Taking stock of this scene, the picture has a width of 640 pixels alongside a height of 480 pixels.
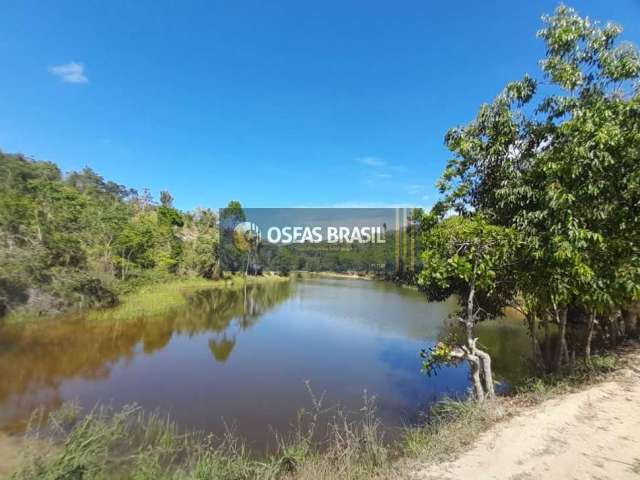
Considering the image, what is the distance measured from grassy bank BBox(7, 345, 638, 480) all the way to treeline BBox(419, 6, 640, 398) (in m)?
0.64

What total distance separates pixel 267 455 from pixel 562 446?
3775 mm

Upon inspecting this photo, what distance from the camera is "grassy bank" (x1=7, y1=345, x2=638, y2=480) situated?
133 inches

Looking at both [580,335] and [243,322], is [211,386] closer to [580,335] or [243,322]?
[243,322]

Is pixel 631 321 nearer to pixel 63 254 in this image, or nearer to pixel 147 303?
pixel 147 303

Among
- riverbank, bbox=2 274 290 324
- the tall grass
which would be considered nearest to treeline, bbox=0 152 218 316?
riverbank, bbox=2 274 290 324

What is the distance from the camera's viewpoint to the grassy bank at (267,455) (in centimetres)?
337

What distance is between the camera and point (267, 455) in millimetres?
4625

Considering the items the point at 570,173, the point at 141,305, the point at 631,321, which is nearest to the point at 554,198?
the point at 570,173

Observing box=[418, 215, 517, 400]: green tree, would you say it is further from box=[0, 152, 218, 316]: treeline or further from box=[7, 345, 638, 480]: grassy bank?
→ box=[0, 152, 218, 316]: treeline

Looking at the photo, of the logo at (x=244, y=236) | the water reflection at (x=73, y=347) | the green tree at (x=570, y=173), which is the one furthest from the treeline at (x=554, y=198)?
the logo at (x=244, y=236)

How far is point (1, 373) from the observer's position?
7.57 metres

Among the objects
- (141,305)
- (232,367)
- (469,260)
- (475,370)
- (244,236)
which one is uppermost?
(244,236)

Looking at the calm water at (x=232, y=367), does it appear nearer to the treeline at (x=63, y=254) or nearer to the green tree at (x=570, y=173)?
the treeline at (x=63, y=254)

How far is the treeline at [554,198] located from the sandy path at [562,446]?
1.01 m
